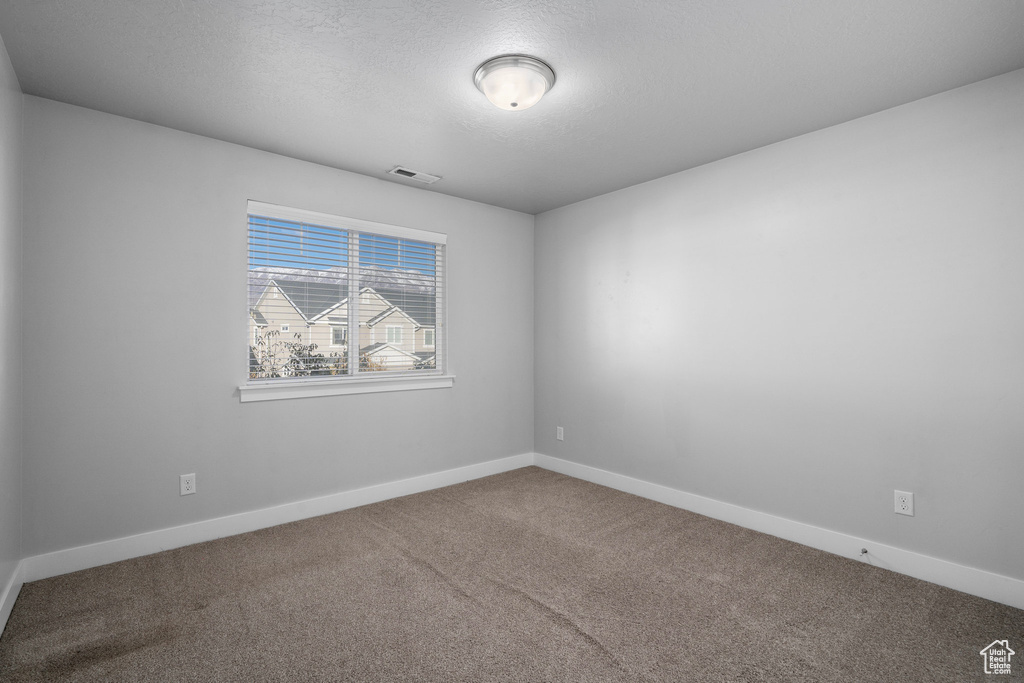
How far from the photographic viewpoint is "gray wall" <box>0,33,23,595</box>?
2143 millimetres

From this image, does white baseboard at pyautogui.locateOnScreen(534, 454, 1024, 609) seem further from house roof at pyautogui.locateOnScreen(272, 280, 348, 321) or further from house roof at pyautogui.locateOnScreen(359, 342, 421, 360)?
house roof at pyautogui.locateOnScreen(272, 280, 348, 321)

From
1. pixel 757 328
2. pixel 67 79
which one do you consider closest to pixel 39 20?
pixel 67 79

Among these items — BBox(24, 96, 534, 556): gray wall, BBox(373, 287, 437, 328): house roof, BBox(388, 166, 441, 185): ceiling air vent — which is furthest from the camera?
BBox(373, 287, 437, 328): house roof

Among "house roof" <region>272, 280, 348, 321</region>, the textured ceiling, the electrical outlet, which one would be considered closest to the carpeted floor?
the electrical outlet

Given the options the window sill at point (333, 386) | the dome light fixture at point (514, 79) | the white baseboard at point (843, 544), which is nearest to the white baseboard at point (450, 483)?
the white baseboard at point (843, 544)

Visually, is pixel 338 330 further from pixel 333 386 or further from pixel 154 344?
pixel 154 344

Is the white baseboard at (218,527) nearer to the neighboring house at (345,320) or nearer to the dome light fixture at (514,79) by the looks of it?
the neighboring house at (345,320)

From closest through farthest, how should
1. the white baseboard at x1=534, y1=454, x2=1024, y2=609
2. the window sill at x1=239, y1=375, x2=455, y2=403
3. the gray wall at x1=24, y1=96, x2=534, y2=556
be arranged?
the white baseboard at x1=534, y1=454, x2=1024, y2=609 → the gray wall at x1=24, y1=96, x2=534, y2=556 → the window sill at x1=239, y1=375, x2=455, y2=403

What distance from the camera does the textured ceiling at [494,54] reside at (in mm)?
1936

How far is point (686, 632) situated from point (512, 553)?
109 centimetres

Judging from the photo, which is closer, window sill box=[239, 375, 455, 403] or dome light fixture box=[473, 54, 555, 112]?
dome light fixture box=[473, 54, 555, 112]

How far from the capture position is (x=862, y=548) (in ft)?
9.18

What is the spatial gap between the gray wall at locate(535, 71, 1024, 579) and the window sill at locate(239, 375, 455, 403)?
4.85 ft

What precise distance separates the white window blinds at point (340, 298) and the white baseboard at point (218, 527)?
2.85ft
